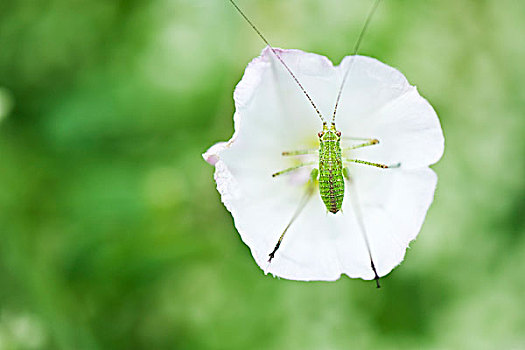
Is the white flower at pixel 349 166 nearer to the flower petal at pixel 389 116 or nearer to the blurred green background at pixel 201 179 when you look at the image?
the flower petal at pixel 389 116

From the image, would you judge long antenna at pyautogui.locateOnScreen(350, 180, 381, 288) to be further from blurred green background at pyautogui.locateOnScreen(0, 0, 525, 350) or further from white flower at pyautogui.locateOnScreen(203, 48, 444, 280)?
blurred green background at pyautogui.locateOnScreen(0, 0, 525, 350)

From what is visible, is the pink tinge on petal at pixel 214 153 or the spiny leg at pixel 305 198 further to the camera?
the spiny leg at pixel 305 198

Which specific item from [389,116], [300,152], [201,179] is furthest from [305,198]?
[201,179]

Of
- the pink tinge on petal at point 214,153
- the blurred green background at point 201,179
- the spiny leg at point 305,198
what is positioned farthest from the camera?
the blurred green background at point 201,179

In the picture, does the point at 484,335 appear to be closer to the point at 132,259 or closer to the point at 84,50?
the point at 132,259

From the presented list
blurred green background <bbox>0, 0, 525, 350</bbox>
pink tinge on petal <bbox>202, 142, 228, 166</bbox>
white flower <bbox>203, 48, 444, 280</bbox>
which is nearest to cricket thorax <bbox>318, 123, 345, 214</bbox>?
white flower <bbox>203, 48, 444, 280</bbox>

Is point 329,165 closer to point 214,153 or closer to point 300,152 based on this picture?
point 300,152

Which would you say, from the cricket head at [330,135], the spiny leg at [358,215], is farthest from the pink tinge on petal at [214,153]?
the spiny leg at [358,215]

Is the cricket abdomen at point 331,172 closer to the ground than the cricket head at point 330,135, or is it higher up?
closer to the ground
